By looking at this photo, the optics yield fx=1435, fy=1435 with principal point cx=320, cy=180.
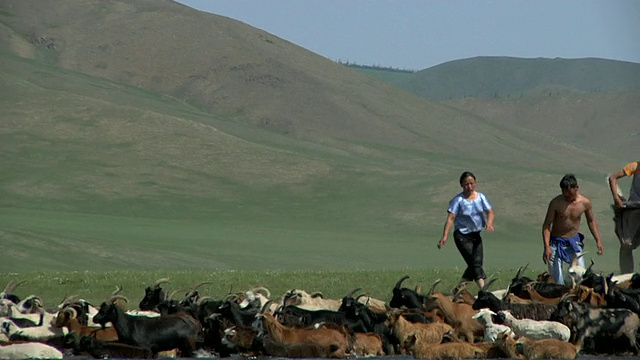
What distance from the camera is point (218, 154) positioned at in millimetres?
92125

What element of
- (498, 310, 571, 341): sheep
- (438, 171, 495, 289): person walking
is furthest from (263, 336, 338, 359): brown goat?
(438, 171, 495, 289): person walking

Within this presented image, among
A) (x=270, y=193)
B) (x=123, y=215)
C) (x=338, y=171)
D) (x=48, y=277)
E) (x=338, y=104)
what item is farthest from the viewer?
(x=338, y=104)

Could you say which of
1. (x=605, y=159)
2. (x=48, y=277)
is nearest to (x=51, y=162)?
(x=48, y=277)

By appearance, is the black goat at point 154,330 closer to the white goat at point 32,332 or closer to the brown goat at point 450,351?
the white goat at point 32,332

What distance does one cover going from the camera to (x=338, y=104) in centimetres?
13125

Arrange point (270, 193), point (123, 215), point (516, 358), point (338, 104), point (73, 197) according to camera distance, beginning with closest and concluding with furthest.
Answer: point (516, 358), point (123, 215), point (73, 197), point (270, 193), point (338, 104)

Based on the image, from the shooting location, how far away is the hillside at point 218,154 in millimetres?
54219

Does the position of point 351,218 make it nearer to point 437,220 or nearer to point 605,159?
point 437,220

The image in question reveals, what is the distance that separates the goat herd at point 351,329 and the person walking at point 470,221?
6.19ft

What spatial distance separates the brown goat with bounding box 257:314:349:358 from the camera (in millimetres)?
14219

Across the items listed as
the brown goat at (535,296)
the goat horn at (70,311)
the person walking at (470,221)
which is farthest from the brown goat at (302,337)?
the person walking at (470,221)

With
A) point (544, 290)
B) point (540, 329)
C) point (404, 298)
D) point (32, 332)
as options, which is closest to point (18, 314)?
point (32, 332)

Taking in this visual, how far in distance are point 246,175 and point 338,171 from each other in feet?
20.5

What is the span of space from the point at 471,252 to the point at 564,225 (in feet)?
4.12
